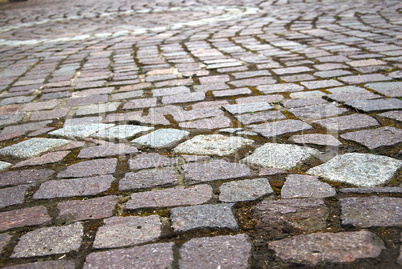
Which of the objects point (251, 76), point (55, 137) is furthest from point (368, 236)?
point (251, 76)

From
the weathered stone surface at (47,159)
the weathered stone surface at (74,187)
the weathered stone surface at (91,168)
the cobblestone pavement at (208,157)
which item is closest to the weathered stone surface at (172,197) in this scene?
the cobblestone pavement at (208,157)

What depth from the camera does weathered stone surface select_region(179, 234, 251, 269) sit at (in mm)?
1428

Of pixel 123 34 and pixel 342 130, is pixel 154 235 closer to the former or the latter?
pixel 342 130

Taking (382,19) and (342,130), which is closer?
(342,130)

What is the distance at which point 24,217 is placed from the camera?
6.01ft

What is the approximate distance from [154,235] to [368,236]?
0.89m

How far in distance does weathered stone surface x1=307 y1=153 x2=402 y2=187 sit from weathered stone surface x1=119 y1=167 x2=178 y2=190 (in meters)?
0.77

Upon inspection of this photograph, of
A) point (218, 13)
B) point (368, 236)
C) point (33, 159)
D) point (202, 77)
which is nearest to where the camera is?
point (368, 236)

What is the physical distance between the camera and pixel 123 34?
7316mm

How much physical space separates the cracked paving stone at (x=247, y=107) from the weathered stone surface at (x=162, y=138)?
21.3 inches

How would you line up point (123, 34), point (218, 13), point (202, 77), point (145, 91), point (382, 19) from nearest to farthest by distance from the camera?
point (145, 91)
point (202, 77)
point (382, 19)
point (123, 34)
point (218, 13)

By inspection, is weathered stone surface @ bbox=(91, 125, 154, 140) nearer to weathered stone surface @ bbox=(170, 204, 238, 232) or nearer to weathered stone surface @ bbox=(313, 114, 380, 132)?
weathered stone surface @ bbox=(170, 204, 238, 232)

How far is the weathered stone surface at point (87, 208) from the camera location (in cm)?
181

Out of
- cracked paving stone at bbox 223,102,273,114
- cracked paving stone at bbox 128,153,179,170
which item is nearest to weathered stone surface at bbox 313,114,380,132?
cracked paving stone at bbox 223,102,273,114
